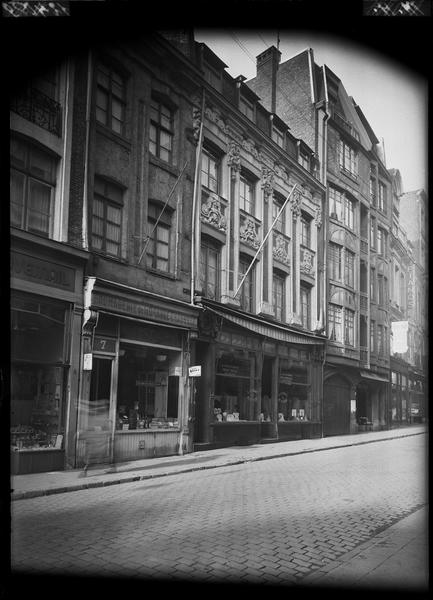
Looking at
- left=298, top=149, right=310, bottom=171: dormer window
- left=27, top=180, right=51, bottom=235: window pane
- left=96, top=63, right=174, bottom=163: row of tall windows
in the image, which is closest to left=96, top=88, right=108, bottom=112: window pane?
left=96, top=63, right=174, bottom=163: row of tall windows

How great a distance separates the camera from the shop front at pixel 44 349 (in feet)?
27.3

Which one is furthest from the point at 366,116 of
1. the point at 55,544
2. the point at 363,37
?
the point at 55,544

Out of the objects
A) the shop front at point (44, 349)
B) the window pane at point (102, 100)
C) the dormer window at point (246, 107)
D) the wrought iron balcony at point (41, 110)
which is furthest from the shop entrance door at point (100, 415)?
the dormer window at point (246, 107)

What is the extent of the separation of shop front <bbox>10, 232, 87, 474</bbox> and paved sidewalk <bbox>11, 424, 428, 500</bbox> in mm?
→ 480

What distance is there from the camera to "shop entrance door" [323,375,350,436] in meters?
10.9

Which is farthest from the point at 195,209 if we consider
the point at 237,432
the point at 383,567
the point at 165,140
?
the point at 383,567

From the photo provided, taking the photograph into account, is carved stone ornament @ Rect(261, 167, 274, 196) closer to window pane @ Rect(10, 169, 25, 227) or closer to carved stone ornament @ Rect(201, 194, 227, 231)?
carved stone ornament @ Rect(201, 194, 227, 231)

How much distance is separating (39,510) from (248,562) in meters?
3.22

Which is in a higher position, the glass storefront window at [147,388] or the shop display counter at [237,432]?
the glass storefront window at [147,388]

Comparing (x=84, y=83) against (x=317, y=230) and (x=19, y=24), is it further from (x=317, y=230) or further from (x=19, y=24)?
(x=317, y=230)

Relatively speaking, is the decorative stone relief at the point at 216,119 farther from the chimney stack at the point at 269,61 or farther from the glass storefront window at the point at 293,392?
the glass storefront window at the point at 293,392

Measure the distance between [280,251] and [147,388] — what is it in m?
4.70

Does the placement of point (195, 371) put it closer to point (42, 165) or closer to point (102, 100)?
point (42, 165)

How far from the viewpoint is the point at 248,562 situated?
4836mm
